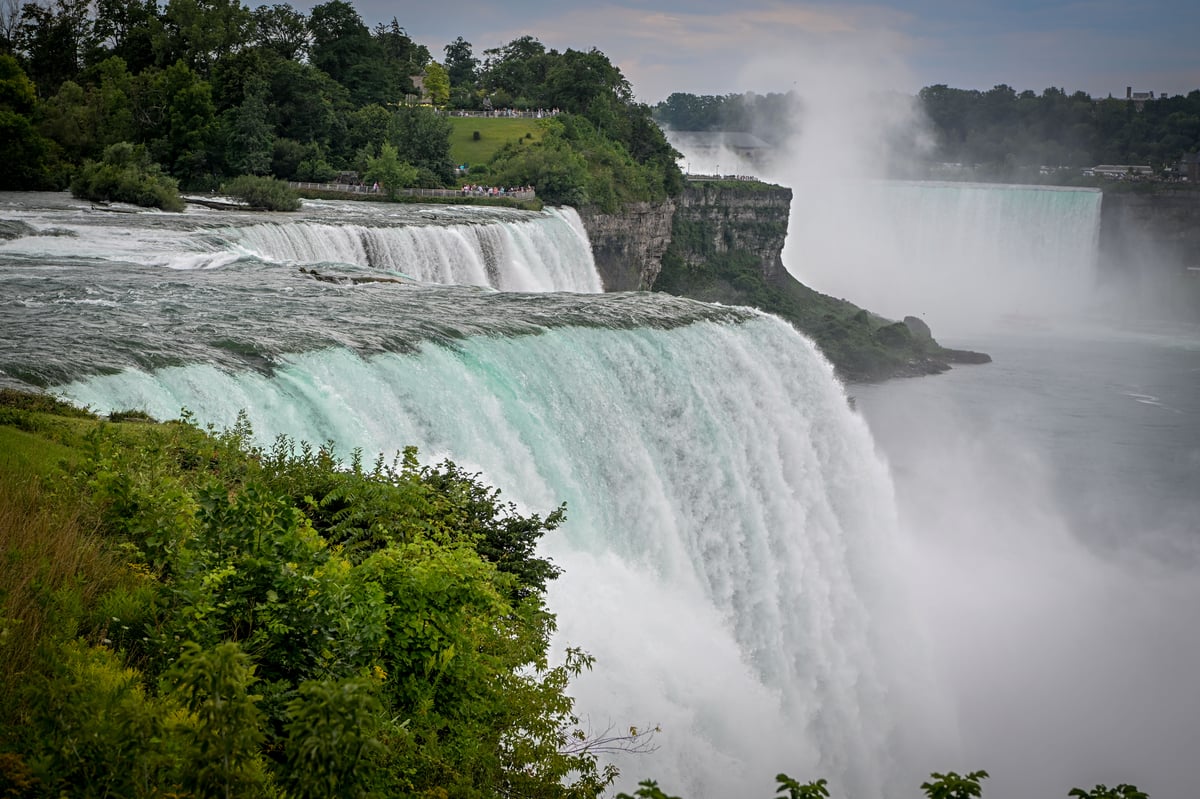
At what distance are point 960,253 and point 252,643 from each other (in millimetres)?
87272

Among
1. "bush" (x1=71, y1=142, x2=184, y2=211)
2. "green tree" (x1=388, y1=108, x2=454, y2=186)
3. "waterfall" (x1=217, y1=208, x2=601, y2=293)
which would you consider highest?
"green tree" (x1=388, y1=108, x2=454, y2=186)

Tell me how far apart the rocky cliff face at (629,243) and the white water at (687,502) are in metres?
27.3

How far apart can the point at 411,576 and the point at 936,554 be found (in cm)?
2676

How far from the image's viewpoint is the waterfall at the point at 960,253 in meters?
82.9

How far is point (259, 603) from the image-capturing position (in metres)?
7.64

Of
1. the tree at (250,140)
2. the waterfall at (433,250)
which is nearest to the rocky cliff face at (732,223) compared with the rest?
the tree at (250,140)

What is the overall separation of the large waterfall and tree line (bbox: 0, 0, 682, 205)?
2489 cm

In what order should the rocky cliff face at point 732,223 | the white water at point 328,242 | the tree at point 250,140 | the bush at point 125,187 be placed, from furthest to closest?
the rocky cliff face at point 732,223 → the tree at point 250,140 → the bush at point 125,187 → the white water at point 328,242

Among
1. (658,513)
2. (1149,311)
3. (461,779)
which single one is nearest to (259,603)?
(461,779)

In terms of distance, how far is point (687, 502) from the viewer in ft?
69.1

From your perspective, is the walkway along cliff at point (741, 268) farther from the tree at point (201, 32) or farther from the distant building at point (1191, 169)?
the distant building at point (1191, 169)

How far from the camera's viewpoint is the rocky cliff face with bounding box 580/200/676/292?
178ft

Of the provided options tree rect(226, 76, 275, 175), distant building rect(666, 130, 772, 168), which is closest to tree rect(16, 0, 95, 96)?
tree rect(226, 76, 275, 175)

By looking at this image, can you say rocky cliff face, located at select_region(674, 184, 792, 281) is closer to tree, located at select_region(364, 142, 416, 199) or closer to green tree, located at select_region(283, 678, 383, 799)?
tree, located at select_region(364, 142, 416, 199)
